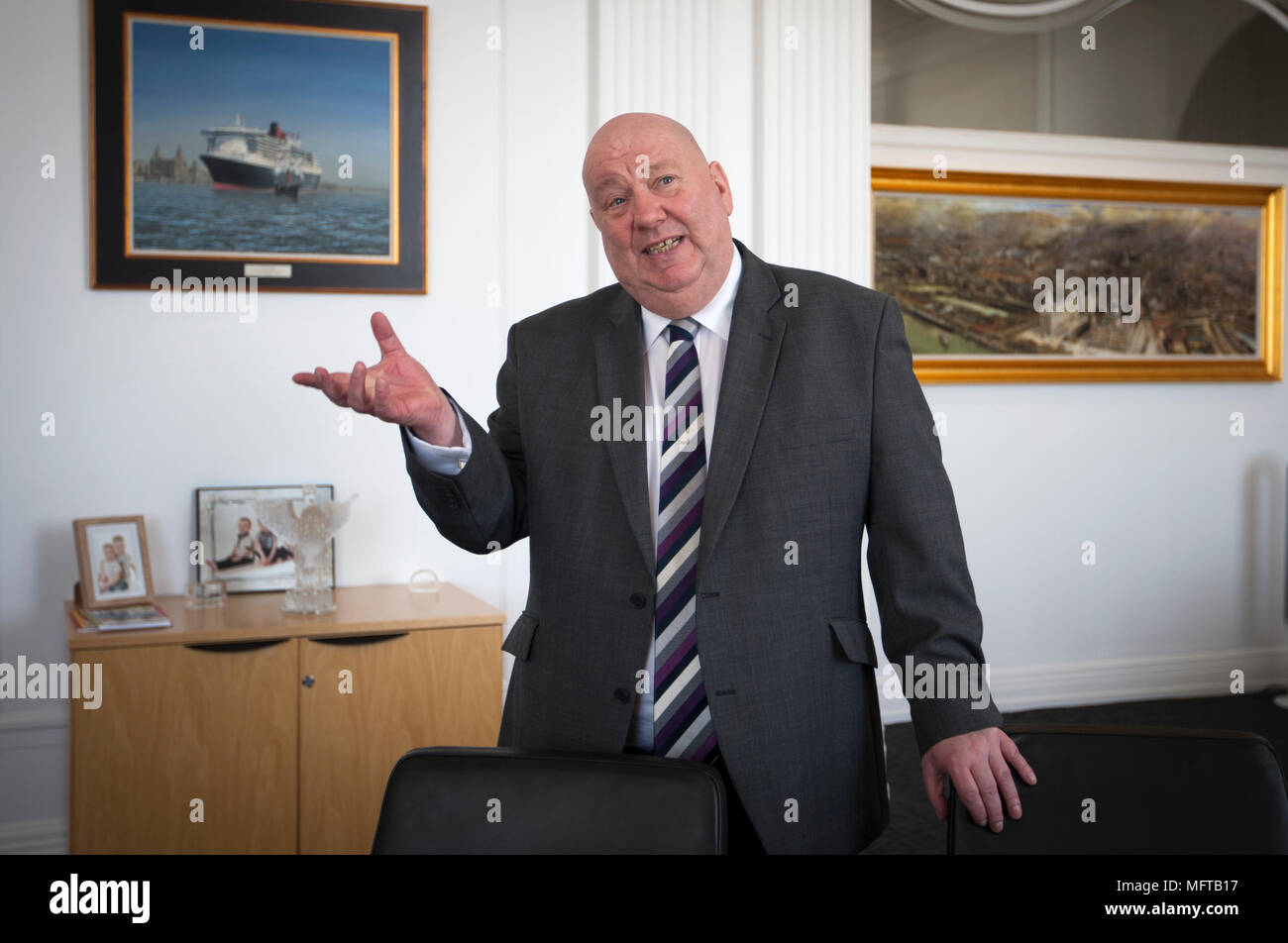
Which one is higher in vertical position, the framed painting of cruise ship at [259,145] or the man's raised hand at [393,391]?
the framed painting of cruise ship at [259,145]

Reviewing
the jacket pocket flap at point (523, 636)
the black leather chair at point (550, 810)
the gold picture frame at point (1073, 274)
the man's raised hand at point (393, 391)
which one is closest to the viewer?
the black leather chair at point (550, 810)

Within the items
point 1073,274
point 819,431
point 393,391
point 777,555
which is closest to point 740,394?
point 819,431

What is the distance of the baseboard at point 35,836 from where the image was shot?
10.7 ft

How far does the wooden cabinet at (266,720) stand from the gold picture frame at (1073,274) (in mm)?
2576

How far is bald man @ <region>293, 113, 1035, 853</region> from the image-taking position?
1.50m

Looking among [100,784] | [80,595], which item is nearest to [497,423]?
[100,784]

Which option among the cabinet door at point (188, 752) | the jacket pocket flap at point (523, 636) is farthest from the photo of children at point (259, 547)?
the jacket pocket flap at point (523, 636)

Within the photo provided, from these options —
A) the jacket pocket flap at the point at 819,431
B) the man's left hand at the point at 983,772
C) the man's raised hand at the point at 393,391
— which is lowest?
the man's left hand at the point at 983,772

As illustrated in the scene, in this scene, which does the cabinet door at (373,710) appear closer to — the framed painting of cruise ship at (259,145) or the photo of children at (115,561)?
the photo of children at (115,561)

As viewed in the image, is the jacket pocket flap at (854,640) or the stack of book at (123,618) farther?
the stack of book at (123,618)

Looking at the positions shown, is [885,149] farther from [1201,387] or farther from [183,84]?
[183,84]

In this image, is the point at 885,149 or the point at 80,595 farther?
the point at 885,149
